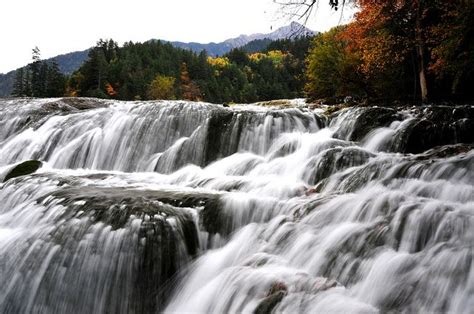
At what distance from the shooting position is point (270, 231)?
701 centimetres

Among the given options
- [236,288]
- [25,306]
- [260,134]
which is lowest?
[25,306]

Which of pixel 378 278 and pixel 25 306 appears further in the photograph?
pixel 25 306

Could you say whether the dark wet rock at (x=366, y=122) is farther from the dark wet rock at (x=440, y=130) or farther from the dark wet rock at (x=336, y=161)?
the dark wet rock at (x=336, y=161)

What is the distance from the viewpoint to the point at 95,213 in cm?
742

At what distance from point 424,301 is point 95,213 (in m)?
5.55

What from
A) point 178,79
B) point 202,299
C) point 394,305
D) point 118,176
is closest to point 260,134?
point 118,176

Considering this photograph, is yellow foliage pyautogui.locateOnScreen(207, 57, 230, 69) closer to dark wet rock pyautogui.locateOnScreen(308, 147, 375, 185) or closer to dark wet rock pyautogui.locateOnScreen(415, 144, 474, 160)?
dark wet rock pyautogui.locateOnScreen(308, 147, 375, 185)

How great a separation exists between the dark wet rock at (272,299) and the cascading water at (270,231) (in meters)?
0.02

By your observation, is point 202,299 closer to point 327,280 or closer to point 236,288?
point 236,288

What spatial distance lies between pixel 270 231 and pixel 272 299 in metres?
2.04

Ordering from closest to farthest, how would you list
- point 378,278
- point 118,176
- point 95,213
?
point 378,278, point 95,213, point 118,176

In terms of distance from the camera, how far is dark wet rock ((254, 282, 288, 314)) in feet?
16.2

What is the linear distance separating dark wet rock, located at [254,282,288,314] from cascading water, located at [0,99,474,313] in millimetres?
17

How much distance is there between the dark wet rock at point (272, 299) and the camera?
16.2ft
